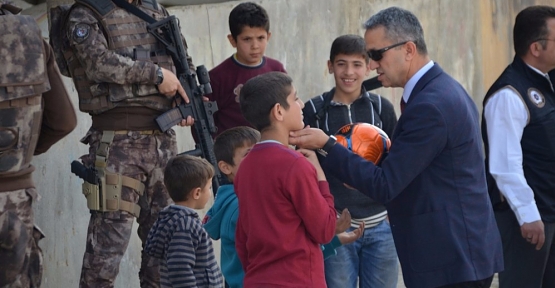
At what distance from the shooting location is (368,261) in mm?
4984

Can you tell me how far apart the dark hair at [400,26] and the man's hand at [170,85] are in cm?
156

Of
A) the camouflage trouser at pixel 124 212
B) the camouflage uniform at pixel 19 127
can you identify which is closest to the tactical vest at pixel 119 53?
the camouflage trouser at pixel 124 212

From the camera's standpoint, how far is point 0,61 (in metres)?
4.15

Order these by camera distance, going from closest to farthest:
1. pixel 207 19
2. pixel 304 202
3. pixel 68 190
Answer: pixel 304 202
pixel 68 190
pixel 207 19

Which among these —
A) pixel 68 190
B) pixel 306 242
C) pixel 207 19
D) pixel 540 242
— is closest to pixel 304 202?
pixel 306 242

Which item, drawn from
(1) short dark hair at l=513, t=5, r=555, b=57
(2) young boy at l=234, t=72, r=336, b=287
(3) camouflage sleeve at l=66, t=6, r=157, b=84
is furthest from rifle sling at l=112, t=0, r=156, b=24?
(1) short dark hair at l=513, t=5, r=555, b=57

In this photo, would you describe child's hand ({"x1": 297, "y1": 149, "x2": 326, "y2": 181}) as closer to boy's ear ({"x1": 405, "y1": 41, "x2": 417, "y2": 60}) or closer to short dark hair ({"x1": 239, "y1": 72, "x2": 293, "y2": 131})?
short dark hair ({"x1": 239, "y1": 72, "x2": 293, "y2": 131})

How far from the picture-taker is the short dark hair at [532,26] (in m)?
5.10

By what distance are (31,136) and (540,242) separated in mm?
2588

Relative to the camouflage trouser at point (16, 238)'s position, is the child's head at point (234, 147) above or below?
above

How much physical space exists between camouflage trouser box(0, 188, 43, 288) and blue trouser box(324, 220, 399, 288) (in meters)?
1.55

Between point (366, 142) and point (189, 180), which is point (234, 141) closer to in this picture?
point (189, 180)

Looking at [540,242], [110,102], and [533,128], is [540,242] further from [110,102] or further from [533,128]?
[110,102]

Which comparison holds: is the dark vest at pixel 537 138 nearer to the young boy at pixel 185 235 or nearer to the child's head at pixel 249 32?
the child's head at pixel 249 32
